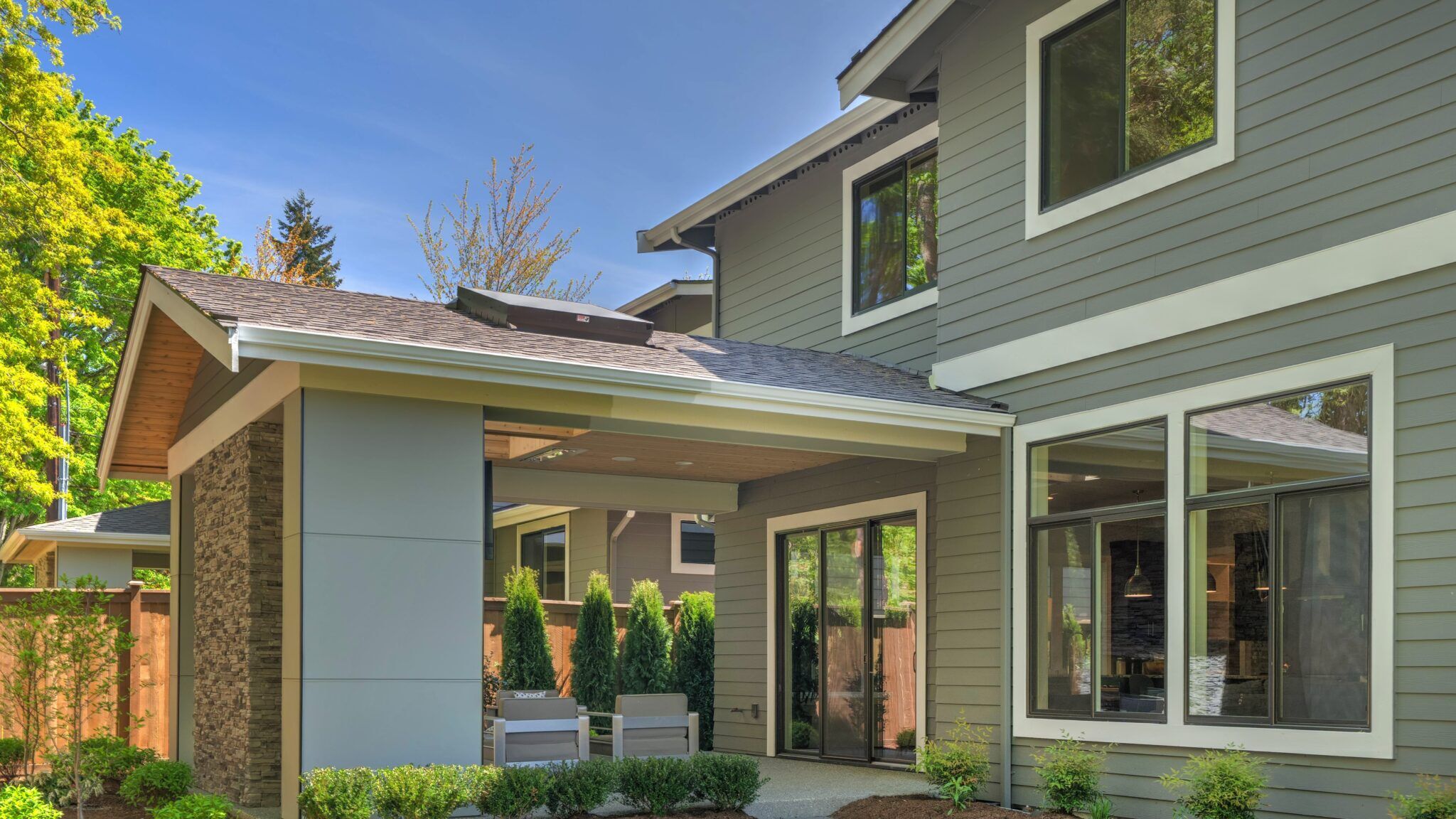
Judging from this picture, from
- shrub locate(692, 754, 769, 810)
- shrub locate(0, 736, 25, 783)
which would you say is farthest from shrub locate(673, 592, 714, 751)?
shrub locate(0, 736, 25, 783)

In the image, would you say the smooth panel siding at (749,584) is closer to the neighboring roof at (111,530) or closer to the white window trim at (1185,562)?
the white window trim at (1185,562)

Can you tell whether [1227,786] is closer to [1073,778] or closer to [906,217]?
[1073,778]

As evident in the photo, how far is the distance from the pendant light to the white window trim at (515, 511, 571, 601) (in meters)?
13.2

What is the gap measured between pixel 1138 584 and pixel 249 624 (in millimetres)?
5936

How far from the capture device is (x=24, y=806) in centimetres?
774

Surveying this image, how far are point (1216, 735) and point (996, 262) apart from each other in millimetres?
3788

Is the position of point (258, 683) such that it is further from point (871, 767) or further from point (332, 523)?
point (871, 767)

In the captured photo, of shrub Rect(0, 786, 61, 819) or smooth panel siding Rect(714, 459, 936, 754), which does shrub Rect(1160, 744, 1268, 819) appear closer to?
→ smooth panel siding Rect(714, 459, 936, 754)

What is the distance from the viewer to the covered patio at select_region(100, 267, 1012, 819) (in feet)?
22.6

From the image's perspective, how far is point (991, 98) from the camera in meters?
9.43

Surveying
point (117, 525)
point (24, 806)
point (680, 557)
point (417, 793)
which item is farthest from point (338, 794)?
point (680, 557)

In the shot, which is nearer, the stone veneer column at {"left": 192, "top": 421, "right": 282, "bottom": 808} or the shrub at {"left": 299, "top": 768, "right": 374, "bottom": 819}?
the shrub at {"left": 299, "top": 768, "right": 374, "bottom": 819}

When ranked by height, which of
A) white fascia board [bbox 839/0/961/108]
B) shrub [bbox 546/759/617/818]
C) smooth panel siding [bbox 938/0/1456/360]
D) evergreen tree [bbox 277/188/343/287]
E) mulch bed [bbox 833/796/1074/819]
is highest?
evergreen tree [bbox 277/188/343/287]

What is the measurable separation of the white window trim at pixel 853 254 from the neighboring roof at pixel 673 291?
2878mm
